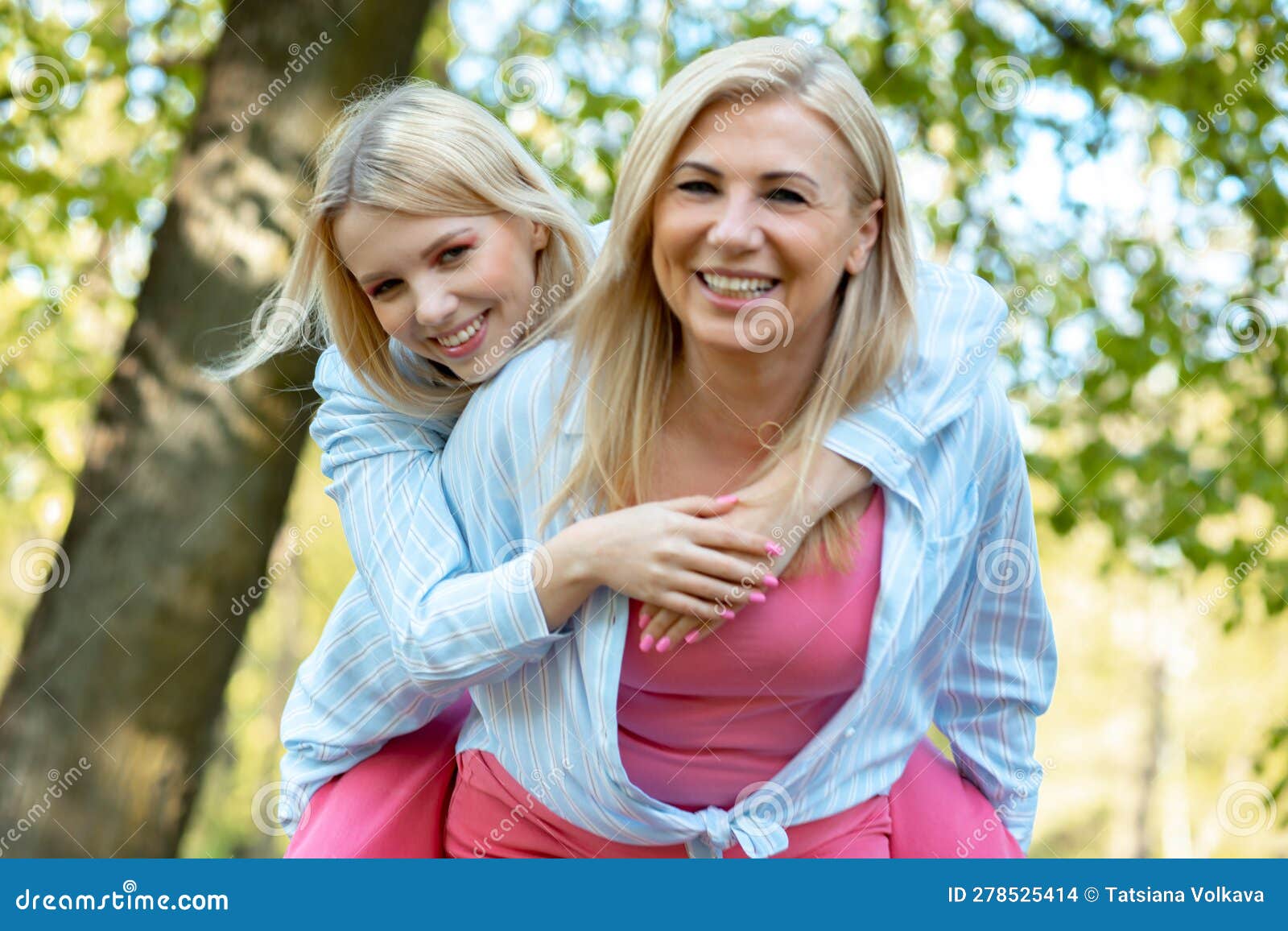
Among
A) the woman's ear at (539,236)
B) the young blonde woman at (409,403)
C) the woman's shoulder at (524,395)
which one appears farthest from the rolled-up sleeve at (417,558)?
the woman's ear at (539,236)

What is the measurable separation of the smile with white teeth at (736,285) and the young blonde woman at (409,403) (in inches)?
11.4

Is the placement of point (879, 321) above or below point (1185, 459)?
below

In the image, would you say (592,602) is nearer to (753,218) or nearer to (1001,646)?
(753,218)

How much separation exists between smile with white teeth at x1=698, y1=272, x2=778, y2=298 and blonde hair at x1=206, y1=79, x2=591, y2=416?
386mm

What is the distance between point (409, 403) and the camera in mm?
2471

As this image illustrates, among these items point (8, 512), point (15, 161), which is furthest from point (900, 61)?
point (8, 512)

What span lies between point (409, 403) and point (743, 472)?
617 millimetres

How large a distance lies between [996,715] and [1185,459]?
3.61 m

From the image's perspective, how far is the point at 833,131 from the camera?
2.11 metres

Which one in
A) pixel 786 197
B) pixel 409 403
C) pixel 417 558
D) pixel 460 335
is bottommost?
pixel 417 558

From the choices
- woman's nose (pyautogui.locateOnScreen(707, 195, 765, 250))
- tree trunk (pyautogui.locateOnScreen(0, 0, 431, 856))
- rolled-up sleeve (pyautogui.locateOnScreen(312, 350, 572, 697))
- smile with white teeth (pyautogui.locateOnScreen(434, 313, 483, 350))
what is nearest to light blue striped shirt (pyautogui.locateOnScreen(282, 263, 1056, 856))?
rolled-up sleeve (pyautogui.locateOnScreen(312, 350, 572, 697))

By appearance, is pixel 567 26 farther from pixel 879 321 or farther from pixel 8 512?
pixel 8 512

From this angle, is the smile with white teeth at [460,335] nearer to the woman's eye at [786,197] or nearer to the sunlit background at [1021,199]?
the woman's eye at [786,197]

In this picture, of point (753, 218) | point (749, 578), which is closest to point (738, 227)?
point (753, 218)
